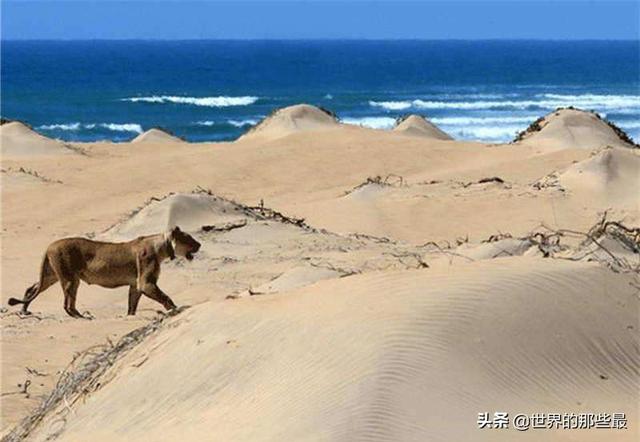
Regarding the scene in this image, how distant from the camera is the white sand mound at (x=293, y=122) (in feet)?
107

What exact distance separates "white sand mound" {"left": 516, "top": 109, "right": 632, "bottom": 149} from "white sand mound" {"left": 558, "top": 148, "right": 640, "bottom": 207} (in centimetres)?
592

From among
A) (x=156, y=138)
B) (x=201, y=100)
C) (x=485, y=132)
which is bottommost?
(x=201, y=100)

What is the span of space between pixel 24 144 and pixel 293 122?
660 cm

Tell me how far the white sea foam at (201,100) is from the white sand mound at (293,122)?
37.2 meters

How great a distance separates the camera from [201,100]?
74875mm

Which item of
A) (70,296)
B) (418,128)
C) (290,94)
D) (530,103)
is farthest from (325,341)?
(290,94)

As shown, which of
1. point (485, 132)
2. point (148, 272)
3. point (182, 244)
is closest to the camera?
point (148, 272)

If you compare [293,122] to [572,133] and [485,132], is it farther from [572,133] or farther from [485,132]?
[485,132]

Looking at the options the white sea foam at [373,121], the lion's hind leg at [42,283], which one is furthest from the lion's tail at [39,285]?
the white sea foam at [373,121]

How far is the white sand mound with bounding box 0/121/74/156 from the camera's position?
3106 cm

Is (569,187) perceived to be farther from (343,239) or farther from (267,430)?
(267,430)

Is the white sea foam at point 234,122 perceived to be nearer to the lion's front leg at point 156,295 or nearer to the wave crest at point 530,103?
the wave crest at point 530,103

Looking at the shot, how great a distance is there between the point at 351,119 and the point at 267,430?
52104mm

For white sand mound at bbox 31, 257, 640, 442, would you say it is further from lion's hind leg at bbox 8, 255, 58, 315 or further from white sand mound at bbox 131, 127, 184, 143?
white sand mound at bbox 131, 127, 184, 143
